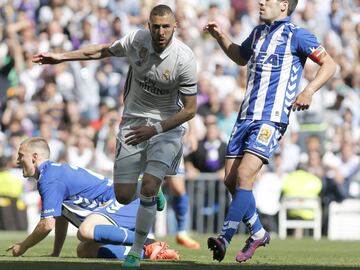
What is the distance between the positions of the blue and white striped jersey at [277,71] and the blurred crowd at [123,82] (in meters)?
8.39

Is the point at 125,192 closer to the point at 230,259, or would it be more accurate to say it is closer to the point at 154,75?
the point at 154,75

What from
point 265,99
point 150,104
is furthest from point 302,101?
point 150,104

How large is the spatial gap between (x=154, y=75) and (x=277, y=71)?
1.23 m

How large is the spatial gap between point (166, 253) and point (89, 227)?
0.83 m

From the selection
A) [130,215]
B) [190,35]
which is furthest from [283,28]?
[190,35]

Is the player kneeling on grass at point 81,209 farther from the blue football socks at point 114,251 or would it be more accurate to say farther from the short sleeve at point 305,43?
the short sleeve at point 305,43

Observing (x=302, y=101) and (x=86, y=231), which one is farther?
(x=86, y=231)

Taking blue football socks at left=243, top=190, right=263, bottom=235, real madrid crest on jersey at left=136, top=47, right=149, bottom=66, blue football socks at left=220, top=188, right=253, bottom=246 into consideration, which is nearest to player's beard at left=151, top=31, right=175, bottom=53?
real madrid crest on jersey at left=136, top=47, right=149, bottom=66

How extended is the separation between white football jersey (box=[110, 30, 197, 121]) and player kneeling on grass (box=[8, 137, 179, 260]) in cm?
93

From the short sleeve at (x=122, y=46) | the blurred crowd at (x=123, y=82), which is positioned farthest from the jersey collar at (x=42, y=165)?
the blurred crowd at (x=123, y=82)

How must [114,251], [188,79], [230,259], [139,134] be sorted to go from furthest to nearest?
[230,259] → [114,251] → [188,79] → [139,134]

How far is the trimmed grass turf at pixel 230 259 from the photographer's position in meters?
10.3

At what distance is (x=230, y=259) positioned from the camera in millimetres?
12234

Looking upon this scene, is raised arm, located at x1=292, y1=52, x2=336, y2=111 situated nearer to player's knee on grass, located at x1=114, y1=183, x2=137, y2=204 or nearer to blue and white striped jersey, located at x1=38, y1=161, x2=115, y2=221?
player's knee on grass, located at x1=114, y1=183, x2=137, y2=204
